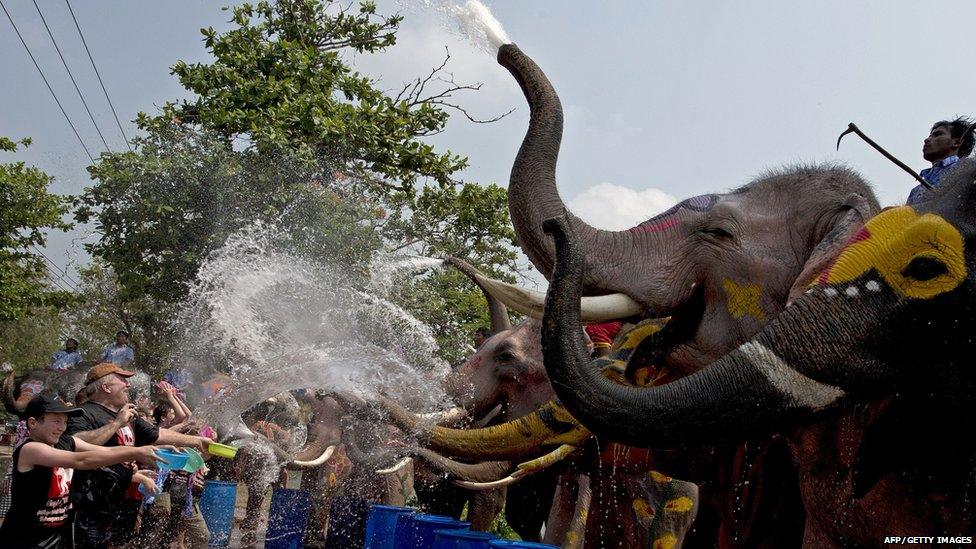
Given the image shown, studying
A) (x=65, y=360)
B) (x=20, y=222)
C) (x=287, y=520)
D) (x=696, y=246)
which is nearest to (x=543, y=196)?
(x=696, y=246)

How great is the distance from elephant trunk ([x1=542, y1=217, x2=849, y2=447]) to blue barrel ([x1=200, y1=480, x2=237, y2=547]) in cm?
786

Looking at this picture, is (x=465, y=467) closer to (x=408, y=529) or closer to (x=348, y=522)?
(x=408, y=529)

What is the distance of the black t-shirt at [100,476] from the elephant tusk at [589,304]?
11.2 ft

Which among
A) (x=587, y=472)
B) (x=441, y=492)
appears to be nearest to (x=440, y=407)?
(x=587, y=472)

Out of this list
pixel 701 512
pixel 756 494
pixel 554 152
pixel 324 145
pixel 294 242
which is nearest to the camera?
pixel 554 152

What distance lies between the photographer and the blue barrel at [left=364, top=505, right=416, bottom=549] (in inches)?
247

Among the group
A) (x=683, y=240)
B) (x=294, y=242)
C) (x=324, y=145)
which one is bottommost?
(x=683, y=240)

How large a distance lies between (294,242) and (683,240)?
9083 millimetres

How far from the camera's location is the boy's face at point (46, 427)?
5.43 m

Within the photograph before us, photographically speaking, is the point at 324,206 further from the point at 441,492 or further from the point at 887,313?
the point at 887,313

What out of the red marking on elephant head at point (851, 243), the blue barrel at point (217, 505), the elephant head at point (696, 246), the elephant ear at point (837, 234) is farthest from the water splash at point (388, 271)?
the red marking on elephant head at point (851, 243)

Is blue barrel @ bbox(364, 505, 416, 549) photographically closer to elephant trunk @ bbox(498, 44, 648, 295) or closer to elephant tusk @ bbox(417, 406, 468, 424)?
elephant tusk @ bbox(417, 406, 468, 424)

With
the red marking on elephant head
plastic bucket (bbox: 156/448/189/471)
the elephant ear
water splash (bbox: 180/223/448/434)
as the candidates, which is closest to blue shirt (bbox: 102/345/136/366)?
water splash (bbox: 180/223/448/434)

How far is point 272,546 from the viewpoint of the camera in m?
8.76
